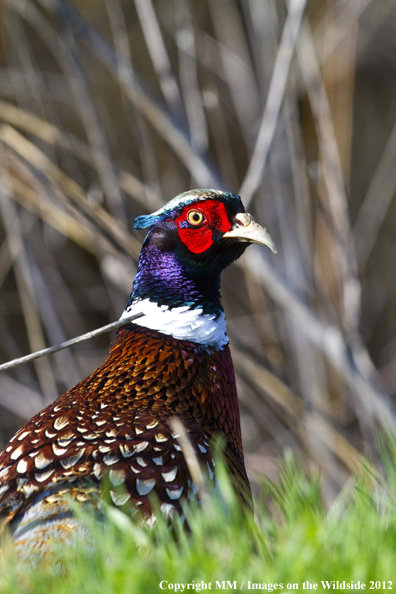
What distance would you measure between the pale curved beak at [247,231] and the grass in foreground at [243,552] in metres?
0.85

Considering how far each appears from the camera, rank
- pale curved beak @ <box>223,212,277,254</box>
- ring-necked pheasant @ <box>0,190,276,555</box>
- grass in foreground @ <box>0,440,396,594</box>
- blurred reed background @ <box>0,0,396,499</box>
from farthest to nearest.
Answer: blurred reed background @ <box>0,0,396,499</box> < pale curved beak @ <box>223,212,277,254</box> < ring-necked pheasant @ <box>0,190,276,555</box> < grass in foreground @ <box>0,440,396,594</box>

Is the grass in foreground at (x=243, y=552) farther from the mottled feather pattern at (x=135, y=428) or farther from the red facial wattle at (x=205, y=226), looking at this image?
the red facial wattle at (x=205, y=226)

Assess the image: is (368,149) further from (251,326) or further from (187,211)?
(187,211)

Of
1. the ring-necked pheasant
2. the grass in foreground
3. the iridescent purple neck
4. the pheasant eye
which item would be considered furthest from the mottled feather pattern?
the pheasant eye

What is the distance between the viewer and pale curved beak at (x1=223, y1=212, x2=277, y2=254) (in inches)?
81.8

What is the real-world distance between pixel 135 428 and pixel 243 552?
0.63 m

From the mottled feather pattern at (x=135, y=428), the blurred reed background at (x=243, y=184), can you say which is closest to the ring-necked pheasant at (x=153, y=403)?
the mottled feather pattern at (x=135, y=428)

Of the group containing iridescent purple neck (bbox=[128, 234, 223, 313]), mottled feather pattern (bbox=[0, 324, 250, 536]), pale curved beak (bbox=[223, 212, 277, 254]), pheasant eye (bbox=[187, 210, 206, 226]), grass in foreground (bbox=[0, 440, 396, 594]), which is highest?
pheasant eye (bbox=[187, 210, 206, 226])

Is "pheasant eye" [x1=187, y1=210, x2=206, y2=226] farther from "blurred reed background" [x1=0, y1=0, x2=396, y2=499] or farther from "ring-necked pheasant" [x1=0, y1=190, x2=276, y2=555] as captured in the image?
"blurred reed background" [x1=0, y1=0, x2=396, y2=499]

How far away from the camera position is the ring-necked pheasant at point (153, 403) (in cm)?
159

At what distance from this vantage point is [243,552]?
1.20m

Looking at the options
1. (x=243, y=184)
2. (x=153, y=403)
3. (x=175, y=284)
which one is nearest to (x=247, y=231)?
(x=175, y=284)

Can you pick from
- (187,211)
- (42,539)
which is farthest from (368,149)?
(42,539)

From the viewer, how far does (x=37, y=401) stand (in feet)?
13.1
